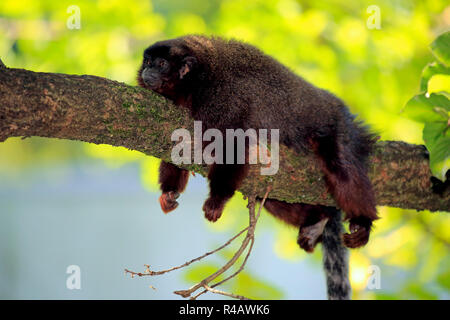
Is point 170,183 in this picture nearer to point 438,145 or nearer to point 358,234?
point 358,234

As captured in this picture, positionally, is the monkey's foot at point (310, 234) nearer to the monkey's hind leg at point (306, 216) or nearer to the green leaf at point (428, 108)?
the monkey's hind leg at point (306, 216)

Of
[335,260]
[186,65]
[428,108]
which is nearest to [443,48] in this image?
[428,108]

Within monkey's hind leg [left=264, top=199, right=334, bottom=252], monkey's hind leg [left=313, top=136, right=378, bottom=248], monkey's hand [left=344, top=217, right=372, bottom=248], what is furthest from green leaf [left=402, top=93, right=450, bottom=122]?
monkey's hind leg [left=264, top=199, right=334, bottom=252]

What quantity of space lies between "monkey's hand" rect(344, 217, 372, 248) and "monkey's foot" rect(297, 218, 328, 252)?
0.33m

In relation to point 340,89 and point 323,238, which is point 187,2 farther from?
point 323,238

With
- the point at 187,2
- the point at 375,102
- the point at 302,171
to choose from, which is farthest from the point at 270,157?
the point at 187,2

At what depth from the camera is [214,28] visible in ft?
17.4

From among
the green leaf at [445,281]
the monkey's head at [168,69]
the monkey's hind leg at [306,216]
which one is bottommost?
the green leaf at [445,281]

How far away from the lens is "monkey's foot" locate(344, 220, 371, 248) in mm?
3480

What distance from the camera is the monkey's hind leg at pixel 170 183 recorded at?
3.63m

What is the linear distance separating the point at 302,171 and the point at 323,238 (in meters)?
0.95

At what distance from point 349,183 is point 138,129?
1.49m

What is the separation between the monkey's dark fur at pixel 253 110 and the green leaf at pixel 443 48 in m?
0.97

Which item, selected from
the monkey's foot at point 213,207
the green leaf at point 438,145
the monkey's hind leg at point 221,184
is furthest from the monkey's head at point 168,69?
the green leaf at point 438,145
